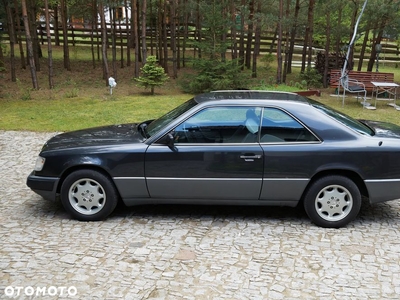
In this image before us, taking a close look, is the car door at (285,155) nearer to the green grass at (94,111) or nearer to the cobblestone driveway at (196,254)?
the cobblestone driveway at (196,254)

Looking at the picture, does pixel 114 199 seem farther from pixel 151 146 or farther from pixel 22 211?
pixel 22 211

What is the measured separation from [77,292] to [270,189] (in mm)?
2378

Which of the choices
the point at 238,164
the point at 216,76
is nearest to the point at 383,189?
the point at 238,164

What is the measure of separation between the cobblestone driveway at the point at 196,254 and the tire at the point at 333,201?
0.45 feet

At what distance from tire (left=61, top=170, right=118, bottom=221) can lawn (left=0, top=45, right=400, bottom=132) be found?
598 cm

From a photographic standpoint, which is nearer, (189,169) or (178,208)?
(189,169)

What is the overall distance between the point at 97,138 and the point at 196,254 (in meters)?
2.07

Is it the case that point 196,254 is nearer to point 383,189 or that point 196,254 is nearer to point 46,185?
point 46,185

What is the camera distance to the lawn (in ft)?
37.0

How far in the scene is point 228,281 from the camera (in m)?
3.55

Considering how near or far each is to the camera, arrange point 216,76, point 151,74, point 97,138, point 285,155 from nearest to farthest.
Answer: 1. point 285,155
2. point 97,138
3. point 151,74
4. point 216,76

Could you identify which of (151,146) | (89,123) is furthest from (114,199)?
(89,123)

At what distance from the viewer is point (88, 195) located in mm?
4707

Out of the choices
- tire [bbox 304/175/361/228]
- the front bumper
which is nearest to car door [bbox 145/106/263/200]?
tire [bbox 304/175/361/228]
